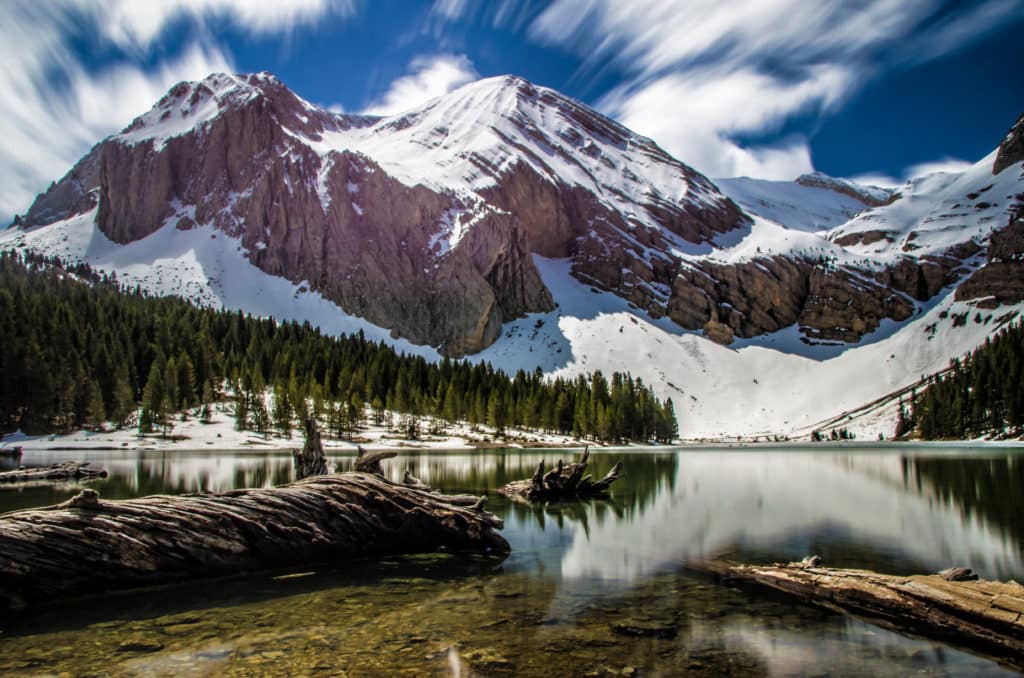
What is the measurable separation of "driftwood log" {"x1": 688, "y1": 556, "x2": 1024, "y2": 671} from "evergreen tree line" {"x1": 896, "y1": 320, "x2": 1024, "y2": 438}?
92471 millimetres

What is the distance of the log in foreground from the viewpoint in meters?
9.53

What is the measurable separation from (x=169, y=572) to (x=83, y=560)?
1.42 meters

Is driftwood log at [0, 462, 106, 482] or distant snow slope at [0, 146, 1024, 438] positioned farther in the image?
distant snow slope at [0, 146, 1024, 438]

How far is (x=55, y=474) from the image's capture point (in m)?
31.6

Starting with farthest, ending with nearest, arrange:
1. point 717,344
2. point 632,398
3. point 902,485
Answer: point 717,344, point 632,398, point 902,485

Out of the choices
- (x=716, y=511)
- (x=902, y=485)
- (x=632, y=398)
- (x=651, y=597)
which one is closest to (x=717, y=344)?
(x=632, y=398)

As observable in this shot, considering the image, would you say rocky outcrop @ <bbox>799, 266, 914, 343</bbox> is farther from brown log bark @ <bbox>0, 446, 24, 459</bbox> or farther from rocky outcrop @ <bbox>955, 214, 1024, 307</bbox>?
brown log bark @ <bbox>0, 446, 24, 459</bbox>

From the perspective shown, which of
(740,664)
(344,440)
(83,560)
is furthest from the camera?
(344,440)

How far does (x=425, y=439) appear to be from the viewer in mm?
85438

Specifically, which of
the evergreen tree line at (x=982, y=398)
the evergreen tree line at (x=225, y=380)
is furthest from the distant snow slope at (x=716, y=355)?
the evergreen tree line at (x=225, y=380)

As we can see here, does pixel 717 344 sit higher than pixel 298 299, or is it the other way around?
pixel 298 299

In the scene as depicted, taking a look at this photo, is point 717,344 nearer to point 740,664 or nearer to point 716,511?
point 716,511

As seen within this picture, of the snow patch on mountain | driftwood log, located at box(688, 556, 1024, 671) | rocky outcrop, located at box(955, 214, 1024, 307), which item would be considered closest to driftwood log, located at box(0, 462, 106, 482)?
driftwood log, located at box(688, 556, 1024, 671)

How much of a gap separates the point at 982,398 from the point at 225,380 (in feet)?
387
